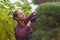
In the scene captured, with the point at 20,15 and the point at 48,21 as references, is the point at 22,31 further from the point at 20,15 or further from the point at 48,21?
the point at 48,21

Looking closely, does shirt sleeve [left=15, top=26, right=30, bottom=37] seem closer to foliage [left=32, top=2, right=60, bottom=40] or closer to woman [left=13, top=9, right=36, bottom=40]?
woman [left=13, top=9, right=36, bottom=40]

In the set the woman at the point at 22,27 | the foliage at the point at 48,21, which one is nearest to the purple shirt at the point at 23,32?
the woman at the point at 22,27

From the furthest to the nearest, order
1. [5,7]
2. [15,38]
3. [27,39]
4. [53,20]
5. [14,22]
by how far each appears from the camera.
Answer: [5,7] → [14,22] → [15,38] → [27,39] → [53,20]

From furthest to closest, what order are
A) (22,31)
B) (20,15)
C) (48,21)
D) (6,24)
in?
(6,24) < (20,15) < (22,31) < (48,21)

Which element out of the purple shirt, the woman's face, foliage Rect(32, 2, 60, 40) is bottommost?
the purple shirt

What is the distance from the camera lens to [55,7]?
1.91 m

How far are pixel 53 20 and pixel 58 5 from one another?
0.13 m

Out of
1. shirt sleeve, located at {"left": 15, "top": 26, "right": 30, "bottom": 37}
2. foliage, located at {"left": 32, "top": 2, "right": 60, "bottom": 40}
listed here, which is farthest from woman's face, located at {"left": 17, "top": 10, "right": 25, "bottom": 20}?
foliage, located at {"left": 32, "top": 2, "right": 60, "bottom": 40}

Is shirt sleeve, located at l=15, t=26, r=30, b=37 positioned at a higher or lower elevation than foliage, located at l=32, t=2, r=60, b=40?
lower

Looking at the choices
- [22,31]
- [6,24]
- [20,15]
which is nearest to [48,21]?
[22,31]

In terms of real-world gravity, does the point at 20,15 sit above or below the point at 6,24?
above

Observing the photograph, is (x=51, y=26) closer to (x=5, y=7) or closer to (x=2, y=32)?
(x=2, y=32)

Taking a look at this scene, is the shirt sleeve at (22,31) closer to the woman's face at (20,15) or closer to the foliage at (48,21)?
the woman's face at (20,15)

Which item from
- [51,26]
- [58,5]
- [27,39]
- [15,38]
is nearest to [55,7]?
[58,5]
